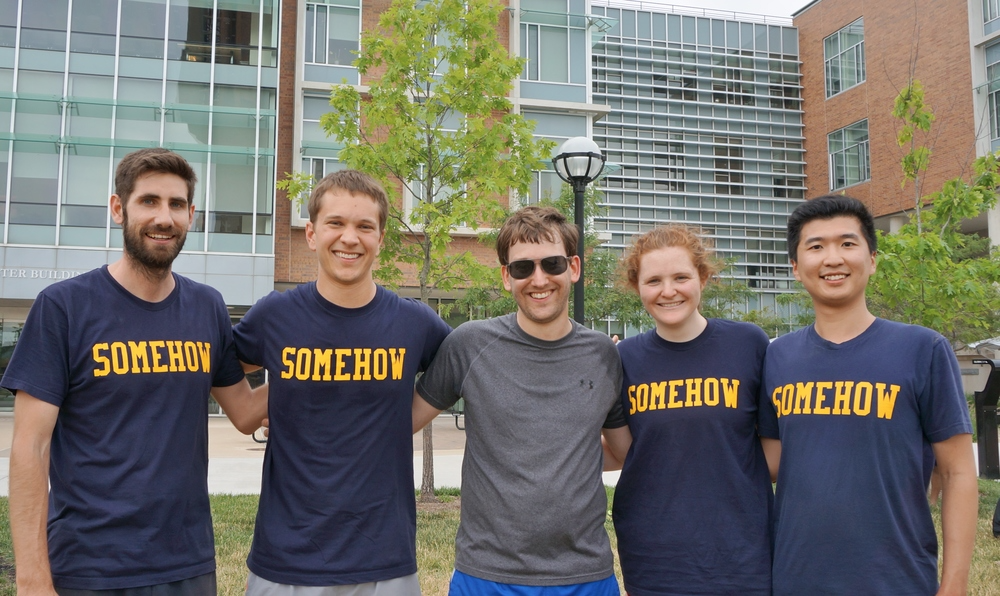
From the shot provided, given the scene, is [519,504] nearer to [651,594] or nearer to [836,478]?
[651,594]

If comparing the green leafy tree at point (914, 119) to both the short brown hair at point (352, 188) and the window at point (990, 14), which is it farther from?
the window at point (990, 14)

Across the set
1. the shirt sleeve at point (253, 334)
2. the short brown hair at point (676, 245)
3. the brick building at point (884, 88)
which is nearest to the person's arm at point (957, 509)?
the short brown hair at point (676, 245)

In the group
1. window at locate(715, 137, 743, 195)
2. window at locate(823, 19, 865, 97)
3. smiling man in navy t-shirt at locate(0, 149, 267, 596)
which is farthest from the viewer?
window at locate(715, 137, 743, 195)

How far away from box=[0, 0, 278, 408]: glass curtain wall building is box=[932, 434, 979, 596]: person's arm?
759 inches

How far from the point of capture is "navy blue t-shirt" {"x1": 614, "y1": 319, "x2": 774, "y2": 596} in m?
3.01

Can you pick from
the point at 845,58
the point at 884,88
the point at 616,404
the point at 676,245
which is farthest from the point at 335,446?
the point at 845,58

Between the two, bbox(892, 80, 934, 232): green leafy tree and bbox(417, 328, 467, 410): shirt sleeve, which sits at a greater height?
bbox(892, 80, 934, 232): green leafy tree

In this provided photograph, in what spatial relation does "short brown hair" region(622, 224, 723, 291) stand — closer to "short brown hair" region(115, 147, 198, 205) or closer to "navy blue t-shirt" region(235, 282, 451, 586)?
"navy blue t-shirt" region(235, 282, 451, 586)

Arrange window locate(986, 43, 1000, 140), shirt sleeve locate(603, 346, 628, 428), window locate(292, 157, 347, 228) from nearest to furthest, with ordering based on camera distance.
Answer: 1. shirt sleeve locate(603, 346, 628, 428)
2. window locate(292, 157, 347, 228)
3. window locate(986, 43, 1000, 140)

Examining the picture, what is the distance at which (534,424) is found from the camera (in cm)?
306

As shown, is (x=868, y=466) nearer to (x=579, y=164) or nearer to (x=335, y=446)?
(x=335, y=446)

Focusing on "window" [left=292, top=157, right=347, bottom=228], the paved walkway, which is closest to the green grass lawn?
the paved walkway

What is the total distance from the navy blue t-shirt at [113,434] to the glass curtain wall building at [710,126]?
35098mm

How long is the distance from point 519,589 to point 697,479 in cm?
79
